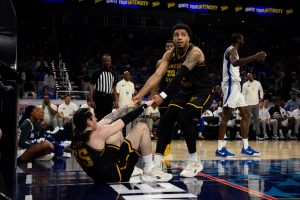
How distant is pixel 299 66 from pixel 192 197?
17.8 meters

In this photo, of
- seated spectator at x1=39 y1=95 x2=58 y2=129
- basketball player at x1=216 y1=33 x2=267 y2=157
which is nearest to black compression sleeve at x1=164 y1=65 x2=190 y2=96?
basketball player at x1=216 y1=33 x2=267 y2=157

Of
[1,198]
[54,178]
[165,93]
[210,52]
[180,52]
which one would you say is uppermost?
[210,52]

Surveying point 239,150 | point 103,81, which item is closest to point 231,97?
point 239,150

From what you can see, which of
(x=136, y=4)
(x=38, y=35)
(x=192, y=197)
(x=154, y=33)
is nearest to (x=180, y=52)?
(x=192, y=197)

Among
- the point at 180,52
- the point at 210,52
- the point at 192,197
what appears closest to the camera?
the point at 192,197

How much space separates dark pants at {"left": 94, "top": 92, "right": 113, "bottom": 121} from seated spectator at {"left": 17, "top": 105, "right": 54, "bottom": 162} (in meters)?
1.74

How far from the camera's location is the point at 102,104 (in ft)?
27.0

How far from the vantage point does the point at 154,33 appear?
2288 cm

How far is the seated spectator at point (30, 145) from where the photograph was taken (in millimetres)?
6344

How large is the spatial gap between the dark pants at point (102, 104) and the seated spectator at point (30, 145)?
1.74 metres

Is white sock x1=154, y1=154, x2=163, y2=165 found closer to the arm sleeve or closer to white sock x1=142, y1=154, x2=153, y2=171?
white sock x1=142, y1=154, x2=153, y2=171

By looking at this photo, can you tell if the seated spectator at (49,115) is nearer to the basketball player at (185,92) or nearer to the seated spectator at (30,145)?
the seated spectator at (30,145)

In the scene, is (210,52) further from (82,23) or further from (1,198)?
(1,198)

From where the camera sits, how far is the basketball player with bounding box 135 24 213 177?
4.55 metres
